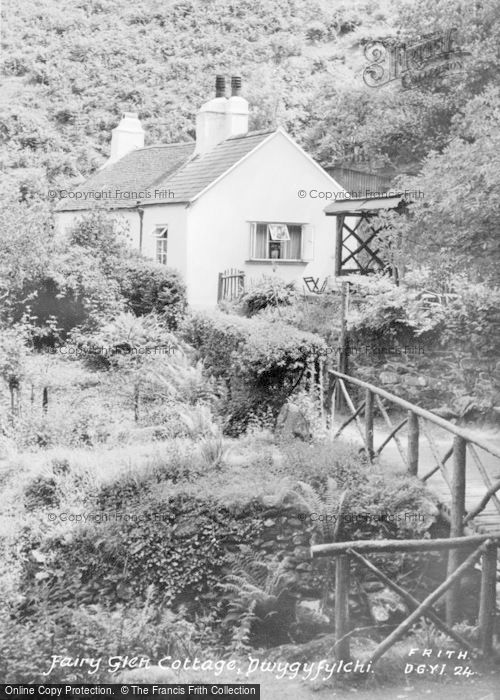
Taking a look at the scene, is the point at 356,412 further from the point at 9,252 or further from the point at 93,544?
the point at 9,252

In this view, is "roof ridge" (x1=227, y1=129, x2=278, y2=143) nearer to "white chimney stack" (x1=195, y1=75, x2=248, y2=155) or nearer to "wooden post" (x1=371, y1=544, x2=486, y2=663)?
"white chimney stack" (x1=195, y1=75, x2=248, y2=155)

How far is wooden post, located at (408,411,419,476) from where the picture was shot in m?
10.0

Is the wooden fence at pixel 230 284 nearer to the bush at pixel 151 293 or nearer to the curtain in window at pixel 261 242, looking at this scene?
the curtain in window at pixel 261 242

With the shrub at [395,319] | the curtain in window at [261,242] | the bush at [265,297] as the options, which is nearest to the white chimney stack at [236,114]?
the curtain in window at [261,242]

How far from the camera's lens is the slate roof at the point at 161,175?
2458cm

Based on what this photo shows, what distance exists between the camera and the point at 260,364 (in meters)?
13.1

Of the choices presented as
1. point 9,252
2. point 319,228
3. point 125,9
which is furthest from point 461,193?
point 125,9

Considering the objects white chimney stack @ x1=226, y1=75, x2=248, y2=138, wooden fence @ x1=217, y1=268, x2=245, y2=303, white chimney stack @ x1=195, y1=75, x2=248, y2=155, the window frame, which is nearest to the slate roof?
white chimney stack @ x1=195, y1=75, x2=248, y2=155

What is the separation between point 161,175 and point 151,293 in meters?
8.05

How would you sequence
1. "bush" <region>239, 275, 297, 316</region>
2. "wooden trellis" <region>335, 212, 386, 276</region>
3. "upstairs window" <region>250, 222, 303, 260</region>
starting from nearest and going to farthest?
"bush" <region>239, 275, 297, 316</region> → "wooden trellis" <region>335, 212, 386, 276</region> → "upstairs window" <region>250, 222, 303, 260</region>

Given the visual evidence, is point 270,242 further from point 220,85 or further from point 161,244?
point 220,85

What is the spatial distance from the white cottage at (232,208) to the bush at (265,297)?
256 cm

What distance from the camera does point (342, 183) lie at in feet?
101

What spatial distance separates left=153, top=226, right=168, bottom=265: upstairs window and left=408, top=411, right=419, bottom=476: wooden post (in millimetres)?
15768
